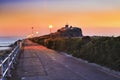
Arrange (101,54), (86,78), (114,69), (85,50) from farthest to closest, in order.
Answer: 1. (85,50)
2. (101,54)
3. (114,69)
4. (86,78)

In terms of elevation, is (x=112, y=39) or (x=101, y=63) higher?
(x=112, y=39)

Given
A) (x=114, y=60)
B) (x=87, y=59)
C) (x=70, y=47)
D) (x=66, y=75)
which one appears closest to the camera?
(x=66, y=75)

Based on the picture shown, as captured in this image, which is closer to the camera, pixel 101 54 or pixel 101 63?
pixel 101 63

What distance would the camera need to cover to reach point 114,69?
74.2 ft

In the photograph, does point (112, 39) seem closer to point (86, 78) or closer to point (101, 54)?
point (101, 54)

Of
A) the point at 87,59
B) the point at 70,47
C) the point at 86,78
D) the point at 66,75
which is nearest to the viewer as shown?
the point at 86,78

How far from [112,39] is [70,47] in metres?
17.9

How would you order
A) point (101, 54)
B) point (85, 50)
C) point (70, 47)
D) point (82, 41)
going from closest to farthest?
point (101, 54) → point (85, 50) → point (82, 41) → point (70, 47)

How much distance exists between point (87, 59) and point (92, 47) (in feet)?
5.83

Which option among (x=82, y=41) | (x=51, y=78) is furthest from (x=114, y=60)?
(x=82, y=41)

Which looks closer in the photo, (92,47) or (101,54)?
(101,54)

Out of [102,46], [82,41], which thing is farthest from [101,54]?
[82,41]

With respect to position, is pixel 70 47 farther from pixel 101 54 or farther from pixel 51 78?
pixel 51 78

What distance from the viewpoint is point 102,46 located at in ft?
95.7
